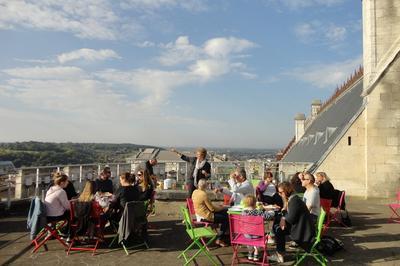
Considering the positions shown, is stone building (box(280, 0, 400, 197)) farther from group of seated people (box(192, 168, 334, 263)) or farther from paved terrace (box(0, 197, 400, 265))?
group of seated people (box(192, 168, 334, 263))

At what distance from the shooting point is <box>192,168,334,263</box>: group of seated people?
5977 mm

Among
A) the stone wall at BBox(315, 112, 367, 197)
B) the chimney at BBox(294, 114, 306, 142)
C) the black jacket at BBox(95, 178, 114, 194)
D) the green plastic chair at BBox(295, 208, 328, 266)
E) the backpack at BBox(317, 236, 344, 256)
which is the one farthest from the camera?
the chimney at BBox(294, 114, 306, 142)

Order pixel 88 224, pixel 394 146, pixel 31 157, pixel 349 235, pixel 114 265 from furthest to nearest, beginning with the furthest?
pixel 31 157
pixel 394 146
pixel 349 235
pixel 88 224
pixel 114 265

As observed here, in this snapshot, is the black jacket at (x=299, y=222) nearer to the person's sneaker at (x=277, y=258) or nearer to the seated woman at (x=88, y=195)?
the person's sneaker at (x=277, y=258)

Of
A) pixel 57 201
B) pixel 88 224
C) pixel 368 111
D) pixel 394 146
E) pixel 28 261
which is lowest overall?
pixel 28 261

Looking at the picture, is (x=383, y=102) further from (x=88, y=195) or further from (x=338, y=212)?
(x=88, y=195)

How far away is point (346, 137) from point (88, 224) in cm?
1001

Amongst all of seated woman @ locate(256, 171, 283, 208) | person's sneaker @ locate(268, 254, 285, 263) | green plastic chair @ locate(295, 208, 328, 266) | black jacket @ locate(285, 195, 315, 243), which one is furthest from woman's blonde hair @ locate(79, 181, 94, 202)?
seated woman @ locate(256, 171, 283, 208)

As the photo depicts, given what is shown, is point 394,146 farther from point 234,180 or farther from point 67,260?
point 67,260

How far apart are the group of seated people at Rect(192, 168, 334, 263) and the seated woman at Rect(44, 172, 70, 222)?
2.58 metres

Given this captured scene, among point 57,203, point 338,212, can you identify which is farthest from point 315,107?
point 57,203

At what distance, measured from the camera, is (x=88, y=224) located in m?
7.00

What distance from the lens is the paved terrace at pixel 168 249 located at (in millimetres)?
6355

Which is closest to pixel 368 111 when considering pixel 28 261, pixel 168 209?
pixel 168 209
